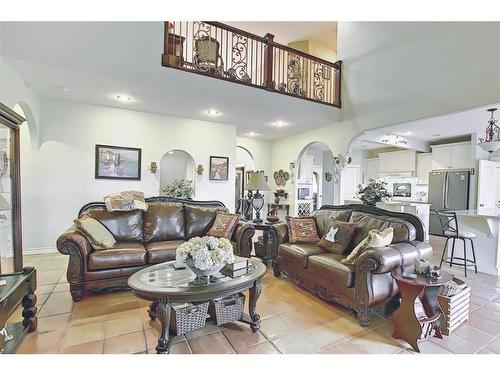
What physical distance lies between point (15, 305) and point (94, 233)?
1186mm

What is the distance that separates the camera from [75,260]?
2.79m

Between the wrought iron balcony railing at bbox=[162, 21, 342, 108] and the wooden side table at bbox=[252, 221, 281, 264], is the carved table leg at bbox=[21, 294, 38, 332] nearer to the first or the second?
the wooden side table at bbox=[252, 221, 281, 264]

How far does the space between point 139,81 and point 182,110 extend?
135 cm

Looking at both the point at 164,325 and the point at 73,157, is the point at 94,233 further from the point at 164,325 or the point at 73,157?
the point at 73,157

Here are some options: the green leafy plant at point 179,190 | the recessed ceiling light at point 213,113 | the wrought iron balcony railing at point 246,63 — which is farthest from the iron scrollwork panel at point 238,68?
the green leafy plant at point 179,190

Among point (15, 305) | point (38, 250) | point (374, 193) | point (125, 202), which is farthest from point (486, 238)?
point (38, 250)

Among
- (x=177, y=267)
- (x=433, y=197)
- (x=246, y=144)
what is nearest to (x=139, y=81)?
(x=177, y=267)

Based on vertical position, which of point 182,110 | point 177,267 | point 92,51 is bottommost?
point 177,267

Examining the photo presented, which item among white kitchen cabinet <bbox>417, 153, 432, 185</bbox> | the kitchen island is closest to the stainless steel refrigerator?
white kitchen cabinet <bbox>417, 153, 432, 185</bbox>

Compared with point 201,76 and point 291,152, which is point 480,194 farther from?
point 201,76

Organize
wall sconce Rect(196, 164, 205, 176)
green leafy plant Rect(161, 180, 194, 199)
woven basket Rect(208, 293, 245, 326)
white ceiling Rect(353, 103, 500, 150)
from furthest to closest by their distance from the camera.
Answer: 1. wall sconce Rect(196, 164, 205, 176)
2. green leafy plant Rect(161, 180, 194, 199)
3. white ceiling Rect(353, 103, 500, 150)
4. woven basket Rect(208, 293, 245, 326)

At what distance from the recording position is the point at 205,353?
76.3 inches

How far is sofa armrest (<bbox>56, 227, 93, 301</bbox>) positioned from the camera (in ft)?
9.06

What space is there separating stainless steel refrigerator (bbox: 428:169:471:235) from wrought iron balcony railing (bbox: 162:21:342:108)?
3525 mm
